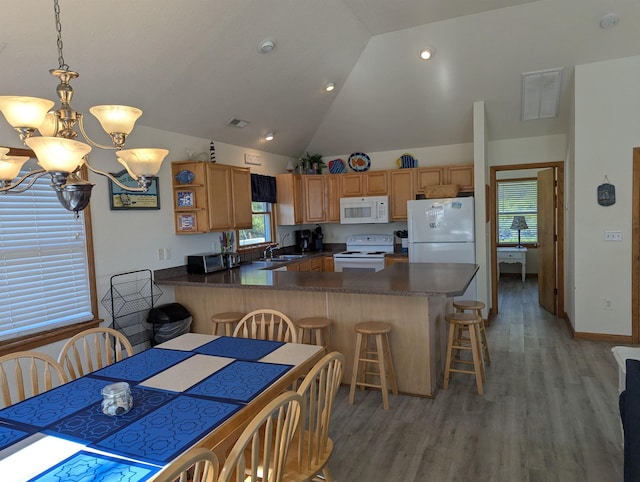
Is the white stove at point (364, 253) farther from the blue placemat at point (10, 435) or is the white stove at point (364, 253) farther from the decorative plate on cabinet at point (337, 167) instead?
the blue placemat at point (10, 435)

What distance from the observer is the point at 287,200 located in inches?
235

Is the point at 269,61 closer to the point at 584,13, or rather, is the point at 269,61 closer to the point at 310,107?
the point at 310,107

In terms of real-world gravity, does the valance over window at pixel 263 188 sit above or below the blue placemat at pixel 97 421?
above

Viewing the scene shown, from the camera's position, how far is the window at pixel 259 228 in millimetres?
→ 5477

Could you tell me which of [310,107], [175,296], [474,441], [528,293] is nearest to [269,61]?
[310,107]

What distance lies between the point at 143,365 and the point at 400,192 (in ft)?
14.7

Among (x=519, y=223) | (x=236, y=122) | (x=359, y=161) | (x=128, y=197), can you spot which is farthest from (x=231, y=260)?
(x=519, y=223)

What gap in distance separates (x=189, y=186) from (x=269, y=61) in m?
1.40

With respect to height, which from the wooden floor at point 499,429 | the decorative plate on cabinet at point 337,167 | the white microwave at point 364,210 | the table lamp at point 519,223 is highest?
the decorative plate on cabinet at point 337,167

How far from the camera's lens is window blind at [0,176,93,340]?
9.37 ft

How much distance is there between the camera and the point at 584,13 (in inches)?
148

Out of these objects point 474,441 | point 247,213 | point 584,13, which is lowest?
point 474,441

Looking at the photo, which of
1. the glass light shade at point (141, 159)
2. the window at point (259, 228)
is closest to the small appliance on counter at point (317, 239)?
the window at point (259, 228)

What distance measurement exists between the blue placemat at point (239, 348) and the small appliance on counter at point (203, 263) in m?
1.80
